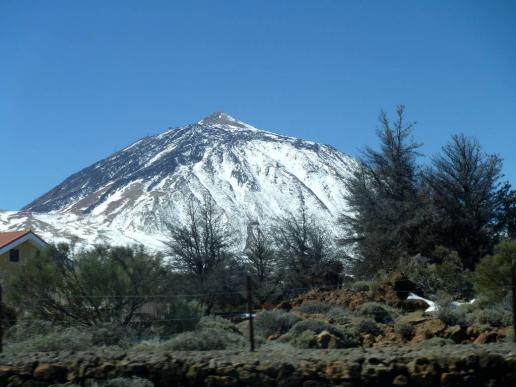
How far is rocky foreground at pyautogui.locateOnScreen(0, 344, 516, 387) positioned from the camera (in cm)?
922

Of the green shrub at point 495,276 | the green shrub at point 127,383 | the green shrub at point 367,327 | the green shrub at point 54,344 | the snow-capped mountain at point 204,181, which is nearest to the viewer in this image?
the green shrub at point 127,383

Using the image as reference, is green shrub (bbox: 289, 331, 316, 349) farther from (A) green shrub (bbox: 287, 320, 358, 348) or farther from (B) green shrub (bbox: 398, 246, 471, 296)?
(B) green shrub (bbox: 398, 246, 471, 296)

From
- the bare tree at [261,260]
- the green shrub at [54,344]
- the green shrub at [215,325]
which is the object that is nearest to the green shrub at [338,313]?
the green shrub at [215,325]

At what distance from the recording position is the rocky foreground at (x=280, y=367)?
30.2 ft

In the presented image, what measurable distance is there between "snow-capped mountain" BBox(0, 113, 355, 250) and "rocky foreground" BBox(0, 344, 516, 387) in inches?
3725

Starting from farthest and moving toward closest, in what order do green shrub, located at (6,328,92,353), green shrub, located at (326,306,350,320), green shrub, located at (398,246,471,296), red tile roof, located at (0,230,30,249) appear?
red tile roof, located at (0,230,30,249)
green shrub, located at (398,246,471,296)
green shrub, located at (326,306,350,320)
green shrub, located at (6,328,92,353)

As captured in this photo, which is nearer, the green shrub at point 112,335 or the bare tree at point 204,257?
the green shrub at point 112,335

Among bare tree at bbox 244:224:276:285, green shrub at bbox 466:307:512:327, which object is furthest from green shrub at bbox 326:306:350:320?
bare tree at bbox 244:224:276:285

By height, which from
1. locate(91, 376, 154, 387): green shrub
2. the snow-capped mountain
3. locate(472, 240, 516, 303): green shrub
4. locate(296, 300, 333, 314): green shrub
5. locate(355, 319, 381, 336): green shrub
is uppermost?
the snow-capped mountain

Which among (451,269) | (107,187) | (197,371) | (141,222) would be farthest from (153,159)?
(197,371)

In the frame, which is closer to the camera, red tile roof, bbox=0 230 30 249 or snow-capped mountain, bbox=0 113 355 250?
red tile roof, bbox=0 230 30 249

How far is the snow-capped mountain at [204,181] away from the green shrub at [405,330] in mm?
91548

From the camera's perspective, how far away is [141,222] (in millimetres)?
119312

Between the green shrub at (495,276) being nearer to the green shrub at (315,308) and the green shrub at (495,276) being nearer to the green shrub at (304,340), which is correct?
the green shrub at (315,308)
